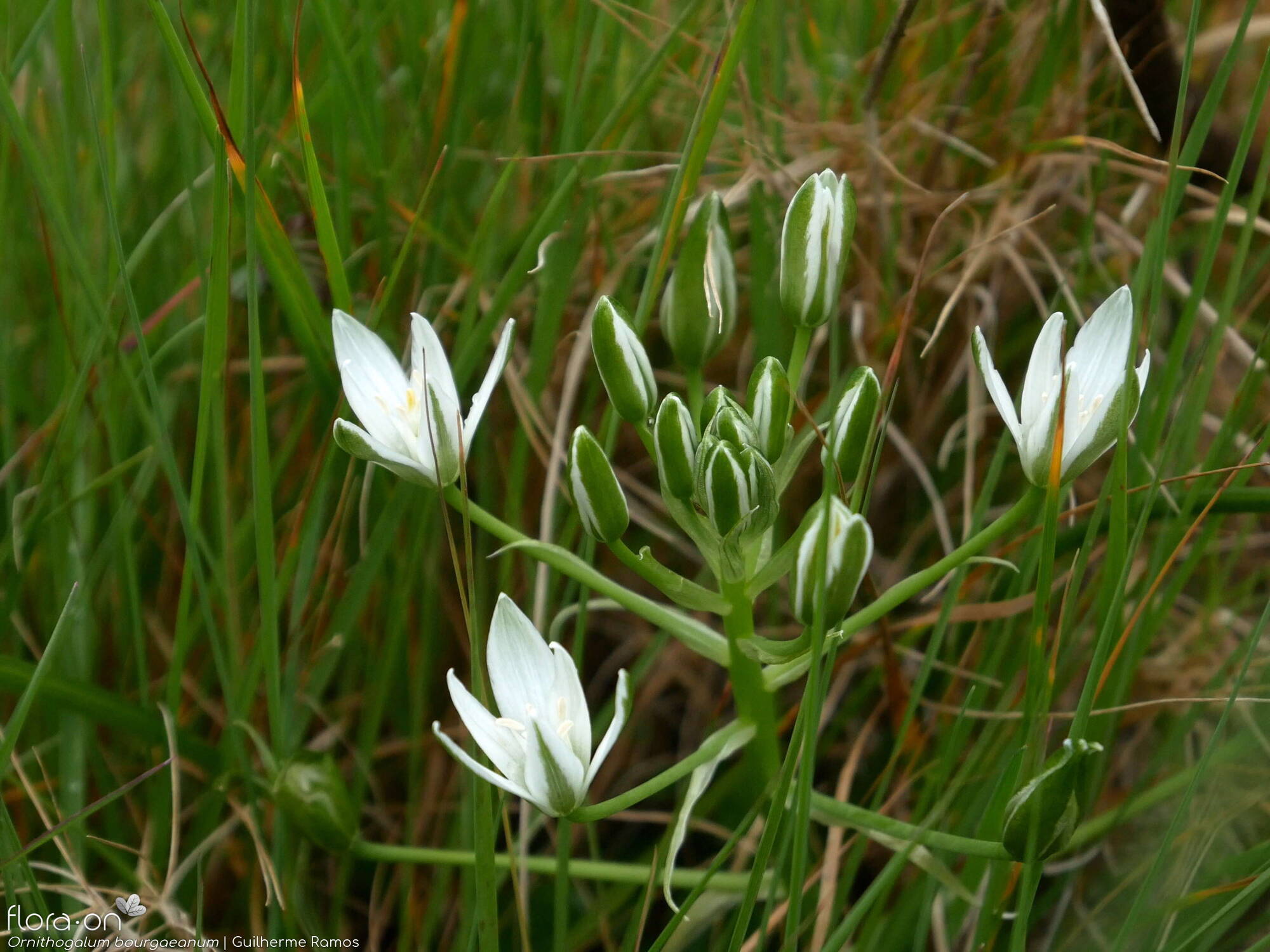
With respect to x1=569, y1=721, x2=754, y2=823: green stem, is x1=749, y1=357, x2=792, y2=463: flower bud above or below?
above

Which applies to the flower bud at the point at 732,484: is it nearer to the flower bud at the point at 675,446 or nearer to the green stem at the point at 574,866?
the flower bud at the point at 675,446

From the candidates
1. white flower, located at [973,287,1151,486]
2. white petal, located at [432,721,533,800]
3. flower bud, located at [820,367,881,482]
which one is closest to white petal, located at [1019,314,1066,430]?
white flower, located at [973,287,1151,486]

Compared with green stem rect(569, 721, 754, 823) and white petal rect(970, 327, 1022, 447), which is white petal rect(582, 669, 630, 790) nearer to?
green stem rect(569, 721, 754, 823)

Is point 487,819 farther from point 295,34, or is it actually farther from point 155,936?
point 295,34

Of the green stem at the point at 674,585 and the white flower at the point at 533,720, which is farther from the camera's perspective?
the green stem at the point at 674,585

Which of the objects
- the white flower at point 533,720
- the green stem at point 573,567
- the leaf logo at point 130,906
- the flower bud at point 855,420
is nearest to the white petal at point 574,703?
the white flower at point 533,720

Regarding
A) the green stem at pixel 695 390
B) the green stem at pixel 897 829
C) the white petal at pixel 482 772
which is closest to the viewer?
the white petal at pixel 482 772

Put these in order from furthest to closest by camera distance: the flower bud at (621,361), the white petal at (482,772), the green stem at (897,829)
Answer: the flower bud at (621,361), the green stem at (897,829), the white petal at (482,772)
